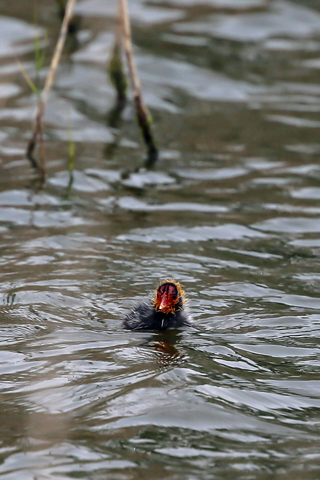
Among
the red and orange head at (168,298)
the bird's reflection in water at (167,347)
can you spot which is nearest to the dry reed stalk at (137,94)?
the red and orange head at (168,298)

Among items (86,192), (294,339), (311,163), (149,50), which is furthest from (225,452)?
(149,50)

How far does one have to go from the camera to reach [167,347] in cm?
612

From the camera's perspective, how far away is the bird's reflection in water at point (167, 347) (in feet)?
18.8

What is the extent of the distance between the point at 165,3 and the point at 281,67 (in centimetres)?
350

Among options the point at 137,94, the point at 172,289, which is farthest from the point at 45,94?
the point at 172,289

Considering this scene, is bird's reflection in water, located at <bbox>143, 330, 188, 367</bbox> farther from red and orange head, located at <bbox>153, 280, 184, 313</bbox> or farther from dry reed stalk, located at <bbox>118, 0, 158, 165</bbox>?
dry reed stalk, located at <bbox>118, 0, 158, 165</bbox>

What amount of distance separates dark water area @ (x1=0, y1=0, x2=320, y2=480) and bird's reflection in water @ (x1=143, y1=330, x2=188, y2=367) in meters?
0.02

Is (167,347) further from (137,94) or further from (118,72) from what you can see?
(118,72)

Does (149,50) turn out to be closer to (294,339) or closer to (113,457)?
(294,339)

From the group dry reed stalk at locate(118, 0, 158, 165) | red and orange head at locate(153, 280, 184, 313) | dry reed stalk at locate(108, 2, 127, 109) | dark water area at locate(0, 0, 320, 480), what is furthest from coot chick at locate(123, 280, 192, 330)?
dry reed stalk at locate(108, 2, 127, 109)

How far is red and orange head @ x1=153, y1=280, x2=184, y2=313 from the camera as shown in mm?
6406

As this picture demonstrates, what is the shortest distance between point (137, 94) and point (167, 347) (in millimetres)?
5161

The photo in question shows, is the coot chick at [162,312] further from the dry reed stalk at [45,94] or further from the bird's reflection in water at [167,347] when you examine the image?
the dry reed stalk at [45,94]

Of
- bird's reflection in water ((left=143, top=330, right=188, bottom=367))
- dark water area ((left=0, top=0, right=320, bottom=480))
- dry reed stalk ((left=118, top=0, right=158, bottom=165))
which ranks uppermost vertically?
dry reed stalk ((left=118, top=0, right=158, bottom=165))
